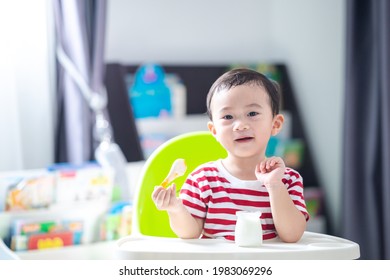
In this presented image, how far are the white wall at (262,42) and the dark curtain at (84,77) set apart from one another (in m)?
0.25

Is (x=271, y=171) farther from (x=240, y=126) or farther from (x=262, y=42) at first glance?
(x=262, y=42)

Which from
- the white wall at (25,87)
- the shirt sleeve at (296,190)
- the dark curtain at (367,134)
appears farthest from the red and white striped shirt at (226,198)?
the dark curtain at (367,134)

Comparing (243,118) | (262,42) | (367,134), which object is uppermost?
(262,42)

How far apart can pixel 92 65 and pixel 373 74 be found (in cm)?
78

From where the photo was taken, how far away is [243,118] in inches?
30.4

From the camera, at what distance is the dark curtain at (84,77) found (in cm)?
175

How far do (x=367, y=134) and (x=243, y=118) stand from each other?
1.25 meters

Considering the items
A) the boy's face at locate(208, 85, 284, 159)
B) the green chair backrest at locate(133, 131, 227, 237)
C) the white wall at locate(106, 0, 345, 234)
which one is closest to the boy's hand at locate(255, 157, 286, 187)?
the boy's face at locate(208, 85, 284, 159)

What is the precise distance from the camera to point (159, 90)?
2.10m

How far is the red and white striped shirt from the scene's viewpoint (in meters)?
0.79

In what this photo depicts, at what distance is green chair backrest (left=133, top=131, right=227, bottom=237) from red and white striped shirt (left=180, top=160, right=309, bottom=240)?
6.0 inches

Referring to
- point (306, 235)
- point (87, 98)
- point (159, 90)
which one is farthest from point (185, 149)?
point (159, 90)

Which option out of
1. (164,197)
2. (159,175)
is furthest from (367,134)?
(164,197)

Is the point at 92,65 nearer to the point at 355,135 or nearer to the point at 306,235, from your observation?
the point at 355,135
